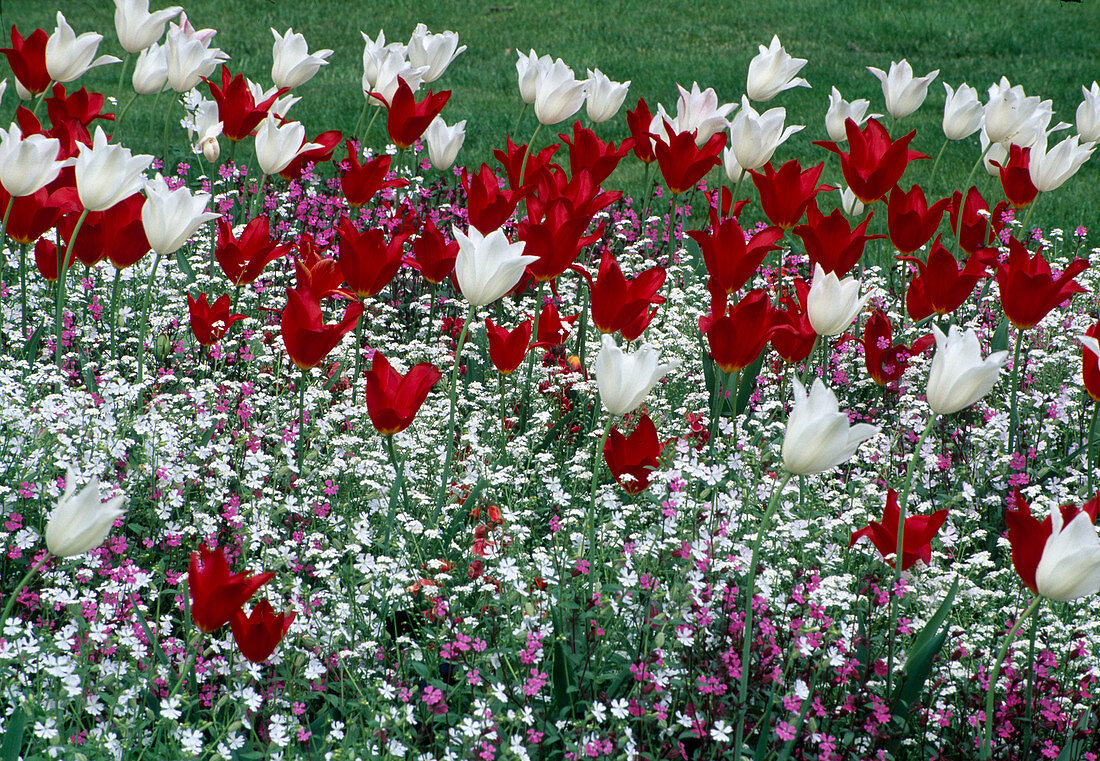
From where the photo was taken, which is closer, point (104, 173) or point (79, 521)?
point (79, 521)

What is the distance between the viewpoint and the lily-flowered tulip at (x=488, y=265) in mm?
2305

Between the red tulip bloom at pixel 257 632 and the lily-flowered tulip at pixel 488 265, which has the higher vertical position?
the lily-flowered tulip at pixel 488 265

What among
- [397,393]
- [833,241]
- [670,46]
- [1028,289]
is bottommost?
[397,393]

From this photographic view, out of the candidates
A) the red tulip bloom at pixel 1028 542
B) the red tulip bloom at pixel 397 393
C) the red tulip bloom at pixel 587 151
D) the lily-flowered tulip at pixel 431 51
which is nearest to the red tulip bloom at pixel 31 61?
the lily-flowered tulip at pixel 431 51

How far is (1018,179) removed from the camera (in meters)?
3.54

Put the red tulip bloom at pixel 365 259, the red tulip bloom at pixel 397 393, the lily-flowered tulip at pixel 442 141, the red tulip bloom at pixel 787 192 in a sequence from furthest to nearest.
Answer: the lily-flowered tulip at pixel 442 141 < the red tulip bloom at pixel 787 192 < the red tulip bloom at pixel 365 259 < the red tulip bloom at pixel 397 393

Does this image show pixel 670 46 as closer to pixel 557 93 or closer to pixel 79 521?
pixel 557 93

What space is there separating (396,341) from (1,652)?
7.19 feet

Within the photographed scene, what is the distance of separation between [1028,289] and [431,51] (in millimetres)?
2581

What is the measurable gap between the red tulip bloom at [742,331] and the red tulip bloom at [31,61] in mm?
2773

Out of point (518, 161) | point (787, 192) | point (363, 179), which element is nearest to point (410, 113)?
point (363, 179)

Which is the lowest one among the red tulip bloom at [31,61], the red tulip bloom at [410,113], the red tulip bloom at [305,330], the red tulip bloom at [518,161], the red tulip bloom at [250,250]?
the red tulip bloom at [305,330]

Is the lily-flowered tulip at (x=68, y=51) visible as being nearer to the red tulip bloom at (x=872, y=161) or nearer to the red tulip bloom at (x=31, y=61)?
the red tulip bloom at (x=31, y=61)

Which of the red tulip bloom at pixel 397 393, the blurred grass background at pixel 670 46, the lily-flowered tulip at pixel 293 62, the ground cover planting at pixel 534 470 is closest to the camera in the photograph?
the ground cover planting at pixel 534 470
